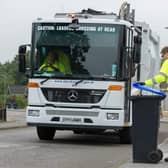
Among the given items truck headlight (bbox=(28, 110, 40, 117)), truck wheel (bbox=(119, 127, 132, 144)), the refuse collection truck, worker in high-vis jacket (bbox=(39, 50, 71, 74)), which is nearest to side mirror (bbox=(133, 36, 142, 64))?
the refuse collection truck

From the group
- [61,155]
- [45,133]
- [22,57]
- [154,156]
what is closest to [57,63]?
[22,57]

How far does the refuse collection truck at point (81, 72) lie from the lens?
622 inches

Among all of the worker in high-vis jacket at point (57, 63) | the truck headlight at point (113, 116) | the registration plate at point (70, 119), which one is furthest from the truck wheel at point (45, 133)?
the truck headlight at point (113, 116)

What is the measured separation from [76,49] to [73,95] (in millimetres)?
1212

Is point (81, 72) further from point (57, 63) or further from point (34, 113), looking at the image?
point (34, 113)

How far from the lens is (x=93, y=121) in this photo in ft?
51.9

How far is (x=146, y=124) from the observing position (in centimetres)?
1106

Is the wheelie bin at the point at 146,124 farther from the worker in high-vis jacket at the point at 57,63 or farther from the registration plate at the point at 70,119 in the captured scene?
the worker in high-vis jacket at the point at 57,63

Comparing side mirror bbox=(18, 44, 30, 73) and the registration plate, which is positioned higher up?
side mirror bbox=(18, 44, 30, 73)

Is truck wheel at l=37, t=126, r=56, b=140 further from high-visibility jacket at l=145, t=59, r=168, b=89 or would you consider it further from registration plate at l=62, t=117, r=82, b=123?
high-visibility jacket at l=145, t=59, r=168, b=89

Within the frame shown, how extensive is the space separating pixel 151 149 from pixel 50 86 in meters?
5.41

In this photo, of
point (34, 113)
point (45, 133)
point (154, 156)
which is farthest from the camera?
point (45, 133)

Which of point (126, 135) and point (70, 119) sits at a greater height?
point (70, 119)

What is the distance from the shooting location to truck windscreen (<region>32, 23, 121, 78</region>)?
52.2 ft
